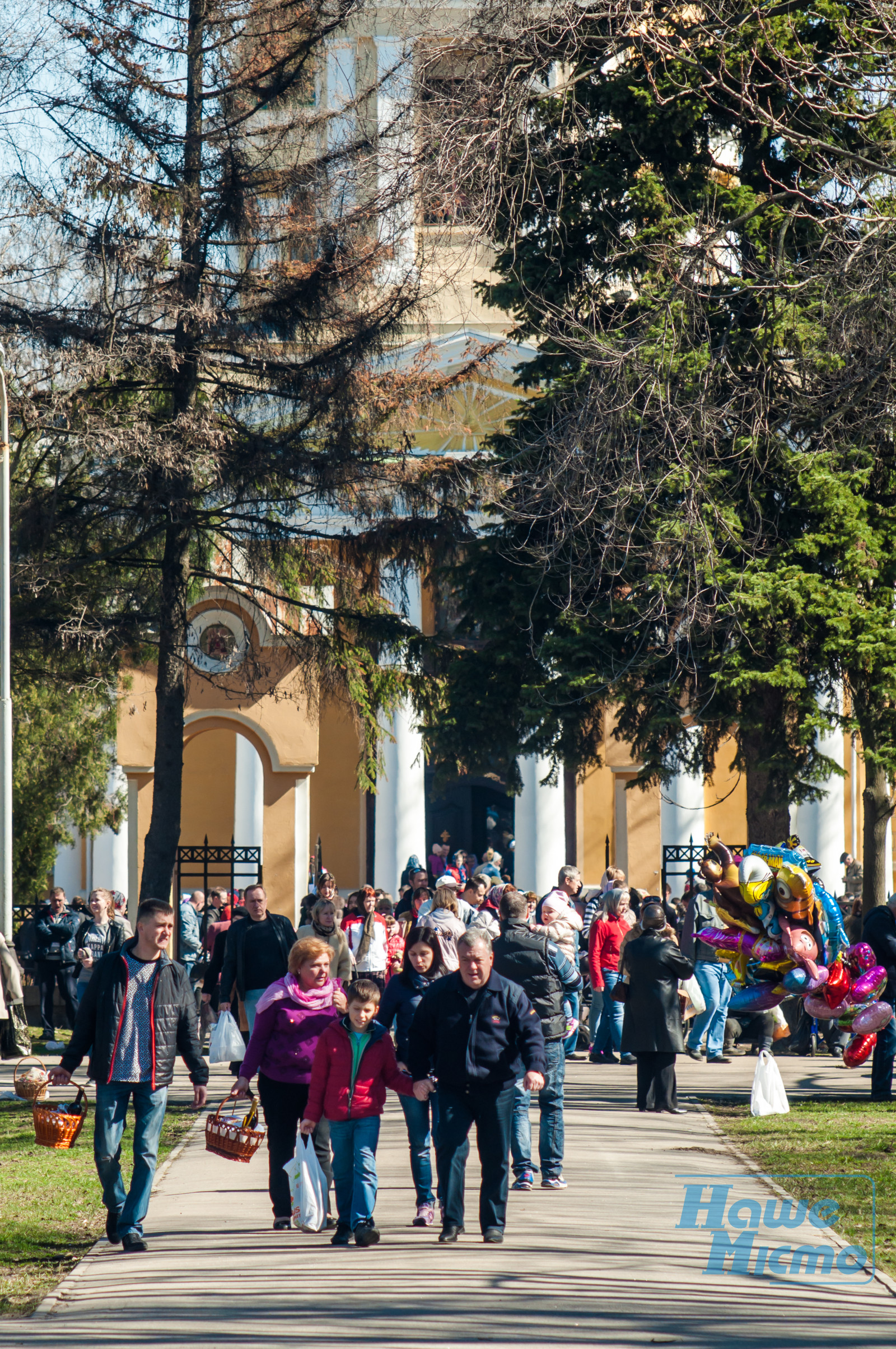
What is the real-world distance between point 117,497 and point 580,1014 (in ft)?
26.0

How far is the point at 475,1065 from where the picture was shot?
8062mm

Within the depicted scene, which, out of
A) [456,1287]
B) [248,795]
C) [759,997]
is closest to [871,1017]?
[759,997]

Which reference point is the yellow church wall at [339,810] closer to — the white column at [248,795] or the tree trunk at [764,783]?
the white column at [248,795]

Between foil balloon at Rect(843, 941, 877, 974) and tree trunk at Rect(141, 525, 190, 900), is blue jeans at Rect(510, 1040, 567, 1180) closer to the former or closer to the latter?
foil balloon at Rect(843, 941, 877, 974)

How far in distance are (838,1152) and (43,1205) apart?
17.8 ft

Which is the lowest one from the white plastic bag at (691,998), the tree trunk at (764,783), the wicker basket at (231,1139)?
the wicker basket at (231,1139)

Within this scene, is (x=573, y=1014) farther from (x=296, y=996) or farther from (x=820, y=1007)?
(x=296, y=996)

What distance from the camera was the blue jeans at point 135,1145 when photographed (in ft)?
26.4

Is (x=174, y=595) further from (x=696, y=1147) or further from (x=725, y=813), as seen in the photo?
(x=725, y=813)

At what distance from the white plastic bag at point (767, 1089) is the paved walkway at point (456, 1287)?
7.19 ft

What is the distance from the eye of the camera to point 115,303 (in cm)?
1473

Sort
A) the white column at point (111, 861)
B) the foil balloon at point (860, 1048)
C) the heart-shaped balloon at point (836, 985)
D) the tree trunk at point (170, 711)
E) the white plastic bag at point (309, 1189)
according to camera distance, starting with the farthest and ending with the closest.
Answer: the white column at point (111, 861), the tree trunk at point (170, 711), the foil balloon at point (860, 1048), the heart-shaped balloon at point (836, 985), the white plastic bag at point (309, 1189)

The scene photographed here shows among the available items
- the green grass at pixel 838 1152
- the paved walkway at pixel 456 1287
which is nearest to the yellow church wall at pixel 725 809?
the green grass at pixel 838 1152

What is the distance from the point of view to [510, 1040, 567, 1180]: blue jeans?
955 centimetres
